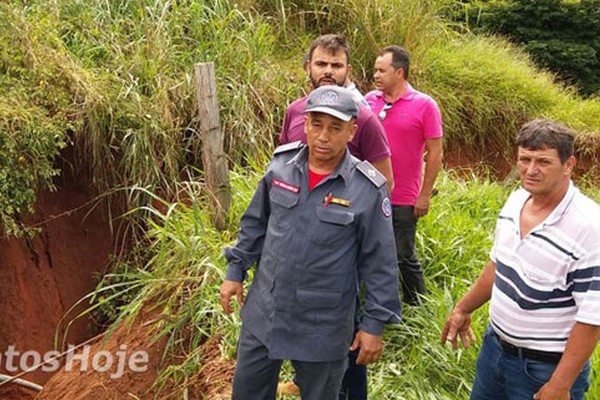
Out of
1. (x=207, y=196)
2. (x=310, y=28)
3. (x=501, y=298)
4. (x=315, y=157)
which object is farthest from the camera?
(x=310, y=28)

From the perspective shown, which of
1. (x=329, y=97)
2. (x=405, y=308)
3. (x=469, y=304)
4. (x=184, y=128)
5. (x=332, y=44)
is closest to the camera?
(x=329, y=97)

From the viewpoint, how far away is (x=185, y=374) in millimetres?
3744

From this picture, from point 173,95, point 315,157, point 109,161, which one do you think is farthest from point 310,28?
point 315,157

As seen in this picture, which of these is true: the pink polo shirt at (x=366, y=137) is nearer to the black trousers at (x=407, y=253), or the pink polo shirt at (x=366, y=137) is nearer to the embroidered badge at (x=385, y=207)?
the embroidered badge at (x=385, y=207)

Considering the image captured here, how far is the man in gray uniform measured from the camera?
2.48 meters

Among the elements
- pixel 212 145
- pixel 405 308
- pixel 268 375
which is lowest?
pixel 405 308

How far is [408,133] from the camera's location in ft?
12.2

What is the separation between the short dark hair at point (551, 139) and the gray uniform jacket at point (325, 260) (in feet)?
1.87

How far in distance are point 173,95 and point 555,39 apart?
318 inches

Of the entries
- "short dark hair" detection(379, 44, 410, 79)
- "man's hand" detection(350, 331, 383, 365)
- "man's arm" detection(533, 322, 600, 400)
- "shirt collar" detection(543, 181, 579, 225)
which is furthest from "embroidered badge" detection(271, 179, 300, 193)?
"short dark hair" detection(379, 44, 410, 79)

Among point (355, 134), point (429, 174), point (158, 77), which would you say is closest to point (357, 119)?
point (355, 134)

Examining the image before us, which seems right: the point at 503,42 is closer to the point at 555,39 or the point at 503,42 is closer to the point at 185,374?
the point at 555,39

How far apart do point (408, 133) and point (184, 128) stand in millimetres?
2346

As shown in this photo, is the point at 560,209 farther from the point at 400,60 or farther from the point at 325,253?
the point at 400,60
